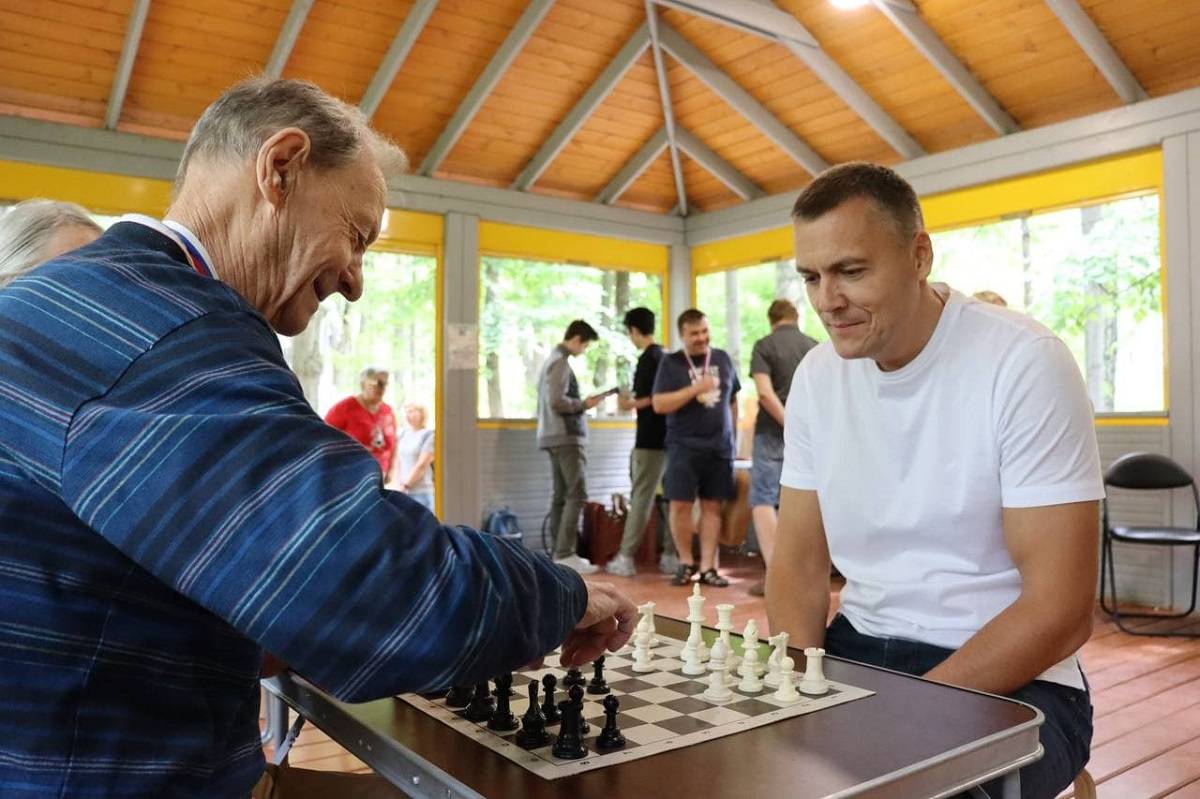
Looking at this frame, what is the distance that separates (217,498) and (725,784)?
57cm

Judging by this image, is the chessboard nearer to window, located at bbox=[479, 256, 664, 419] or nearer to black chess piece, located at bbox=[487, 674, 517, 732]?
black chess piece, located at bbox=[487, 674, 517, 732]

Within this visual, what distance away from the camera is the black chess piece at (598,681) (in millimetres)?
1343

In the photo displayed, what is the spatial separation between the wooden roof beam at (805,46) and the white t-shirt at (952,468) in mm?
4733

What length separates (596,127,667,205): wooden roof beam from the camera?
797 centimetres

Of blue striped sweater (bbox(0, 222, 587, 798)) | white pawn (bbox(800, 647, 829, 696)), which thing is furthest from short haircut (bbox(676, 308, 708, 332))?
blue striped sweater (bbox(0, 222, 587, 798))

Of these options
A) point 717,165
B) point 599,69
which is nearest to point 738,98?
point 717,165

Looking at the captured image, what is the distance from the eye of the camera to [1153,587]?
18.4 ft

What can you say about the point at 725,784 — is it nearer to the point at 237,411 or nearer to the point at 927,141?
the point at 237,411

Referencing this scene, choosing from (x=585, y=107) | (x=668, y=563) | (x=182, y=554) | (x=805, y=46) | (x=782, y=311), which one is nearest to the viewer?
(x=182, y=554)

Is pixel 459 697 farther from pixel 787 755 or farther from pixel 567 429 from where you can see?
pixel 567 429

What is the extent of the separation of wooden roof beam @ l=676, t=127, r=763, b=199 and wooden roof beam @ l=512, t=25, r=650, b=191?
881 millimetres

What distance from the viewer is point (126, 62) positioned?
571cm

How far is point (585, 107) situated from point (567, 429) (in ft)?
8.28

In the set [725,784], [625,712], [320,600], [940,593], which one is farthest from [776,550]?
[320,600]
